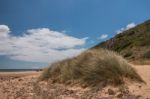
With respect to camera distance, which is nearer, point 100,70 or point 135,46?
point 100,70

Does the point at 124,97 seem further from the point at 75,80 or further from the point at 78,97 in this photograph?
the point at 75,80

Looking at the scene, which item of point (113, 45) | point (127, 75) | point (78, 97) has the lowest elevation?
point (78, 97)

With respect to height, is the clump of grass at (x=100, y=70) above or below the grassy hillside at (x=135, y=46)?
below

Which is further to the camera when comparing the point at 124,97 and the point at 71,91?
the point at 71,91

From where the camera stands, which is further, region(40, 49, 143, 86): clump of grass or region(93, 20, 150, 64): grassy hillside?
region(93, 20, 150, 64): grassy hillside

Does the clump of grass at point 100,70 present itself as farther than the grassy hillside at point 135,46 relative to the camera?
No

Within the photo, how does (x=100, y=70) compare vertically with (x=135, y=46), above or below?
below

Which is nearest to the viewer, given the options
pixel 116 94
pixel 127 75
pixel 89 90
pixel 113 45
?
pixel 116 94

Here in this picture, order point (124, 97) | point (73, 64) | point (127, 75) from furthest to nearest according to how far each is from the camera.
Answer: point (73, 64) → point (127, 75) → point (124, 97)

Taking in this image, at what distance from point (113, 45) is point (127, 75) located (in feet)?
91.9

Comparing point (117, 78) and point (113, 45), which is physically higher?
point (113, 45)

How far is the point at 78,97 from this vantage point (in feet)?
27.0

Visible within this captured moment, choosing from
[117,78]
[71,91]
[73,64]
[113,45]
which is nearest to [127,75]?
[117,78]

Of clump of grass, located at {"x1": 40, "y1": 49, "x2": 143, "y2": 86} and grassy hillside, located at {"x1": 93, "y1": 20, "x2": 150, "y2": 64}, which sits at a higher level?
grassy hillside, located at {"x1": 93, "y1": 20, "x2": 150, "y2": 64}
